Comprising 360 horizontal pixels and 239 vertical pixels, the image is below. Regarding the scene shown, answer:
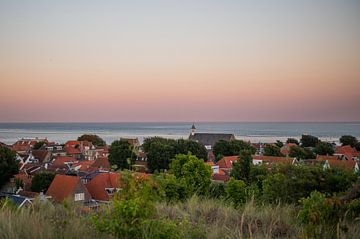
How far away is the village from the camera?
15.0 meters

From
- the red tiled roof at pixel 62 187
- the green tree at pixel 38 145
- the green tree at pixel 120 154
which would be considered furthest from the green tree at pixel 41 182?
the green tree at pixel 38 145

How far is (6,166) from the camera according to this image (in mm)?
34188

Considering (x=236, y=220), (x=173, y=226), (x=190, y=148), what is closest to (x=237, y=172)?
(x=190, y=148)

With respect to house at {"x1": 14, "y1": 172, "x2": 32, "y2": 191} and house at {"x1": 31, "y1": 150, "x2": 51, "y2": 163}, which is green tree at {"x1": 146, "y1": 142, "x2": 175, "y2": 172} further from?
house at {"x1": 31, "y1": 150, "x2": 51, "y2": 163}

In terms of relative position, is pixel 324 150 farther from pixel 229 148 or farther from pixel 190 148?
pixel 190 148

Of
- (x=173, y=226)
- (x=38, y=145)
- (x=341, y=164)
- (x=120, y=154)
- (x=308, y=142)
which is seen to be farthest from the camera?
(x=308, y=142)

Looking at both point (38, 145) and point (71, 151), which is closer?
point (71, 151)

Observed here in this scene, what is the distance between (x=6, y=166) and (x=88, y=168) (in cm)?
1097

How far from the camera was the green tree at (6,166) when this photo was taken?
34.1 meters

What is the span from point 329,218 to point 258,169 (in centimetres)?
1879

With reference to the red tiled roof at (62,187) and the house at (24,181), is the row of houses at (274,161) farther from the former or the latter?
the house at (24,181)

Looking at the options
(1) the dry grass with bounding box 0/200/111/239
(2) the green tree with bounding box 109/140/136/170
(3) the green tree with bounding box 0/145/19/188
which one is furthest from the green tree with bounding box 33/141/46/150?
(1) the dry grass with bounding box 0/200/111/239

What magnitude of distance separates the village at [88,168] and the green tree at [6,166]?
1.76 ft

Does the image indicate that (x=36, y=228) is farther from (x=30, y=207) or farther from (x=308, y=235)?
(x=308, y=235)
